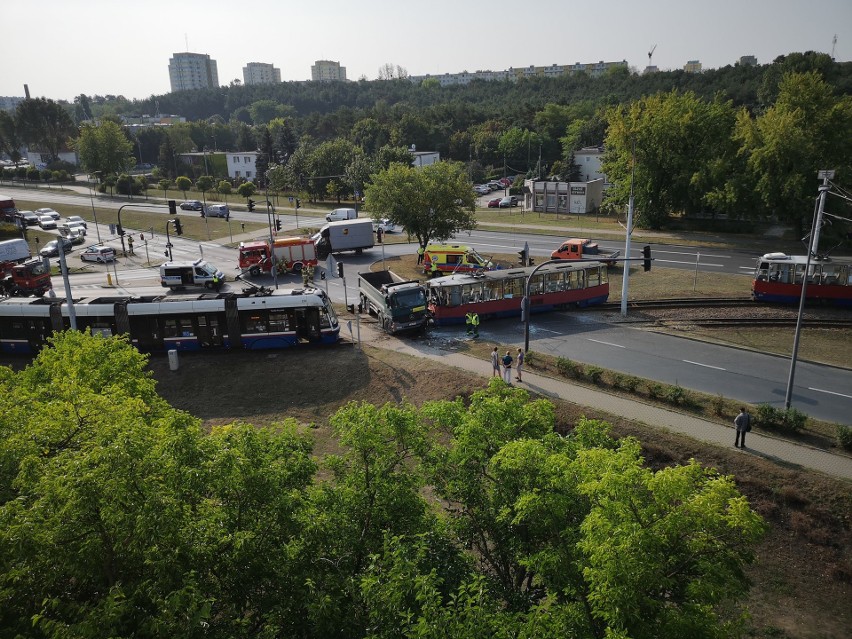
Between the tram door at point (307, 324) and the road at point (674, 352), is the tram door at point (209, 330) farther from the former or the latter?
the road at point (674, 352)

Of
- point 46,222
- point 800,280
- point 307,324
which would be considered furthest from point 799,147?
point 46,222

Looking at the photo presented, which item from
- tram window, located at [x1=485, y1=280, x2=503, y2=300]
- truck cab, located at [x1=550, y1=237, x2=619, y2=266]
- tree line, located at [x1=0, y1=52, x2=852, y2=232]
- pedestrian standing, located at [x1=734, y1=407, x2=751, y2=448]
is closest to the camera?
pedestrian standing, located at [x1=734, y1=407, x2=751, y2=448]

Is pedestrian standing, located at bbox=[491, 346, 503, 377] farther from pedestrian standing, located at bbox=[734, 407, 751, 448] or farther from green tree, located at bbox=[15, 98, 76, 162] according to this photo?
green tree, located at bbox=[15, 98, 76, 162]

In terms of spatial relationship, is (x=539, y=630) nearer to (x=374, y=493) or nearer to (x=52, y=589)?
(x=374, y=493)

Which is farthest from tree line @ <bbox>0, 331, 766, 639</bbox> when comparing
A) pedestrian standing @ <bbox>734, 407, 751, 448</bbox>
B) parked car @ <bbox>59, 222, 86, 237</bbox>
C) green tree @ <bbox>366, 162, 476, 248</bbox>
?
parked car @ <bbox>59, 222, 86, 237</bbox>

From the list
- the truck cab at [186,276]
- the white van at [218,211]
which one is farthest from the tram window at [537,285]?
the white van at [218,211]

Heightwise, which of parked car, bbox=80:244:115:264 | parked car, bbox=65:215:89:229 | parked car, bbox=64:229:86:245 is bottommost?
parked car, bbox=80:244:115:264

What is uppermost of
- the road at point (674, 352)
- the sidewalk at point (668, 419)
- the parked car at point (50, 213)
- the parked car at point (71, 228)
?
the parked car at point (50, 213)
